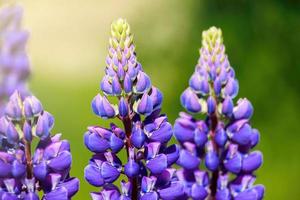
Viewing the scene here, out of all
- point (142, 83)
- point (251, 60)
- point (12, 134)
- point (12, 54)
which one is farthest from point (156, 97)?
point (251, 60)

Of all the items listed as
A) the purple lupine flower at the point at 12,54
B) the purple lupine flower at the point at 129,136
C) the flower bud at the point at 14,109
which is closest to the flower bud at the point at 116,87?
the purple lupine flower at the point at 129,136

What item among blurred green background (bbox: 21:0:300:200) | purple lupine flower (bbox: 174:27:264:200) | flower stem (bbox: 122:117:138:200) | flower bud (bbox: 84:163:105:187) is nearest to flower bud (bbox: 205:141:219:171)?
purple lupine flower (bbox: 174:27:264:200)

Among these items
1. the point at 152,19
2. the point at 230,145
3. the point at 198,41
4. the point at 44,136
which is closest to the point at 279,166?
the point at 198,41

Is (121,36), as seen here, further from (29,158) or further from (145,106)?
(29,158)

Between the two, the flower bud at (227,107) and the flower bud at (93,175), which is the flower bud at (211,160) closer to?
the flower bud at (227,107)

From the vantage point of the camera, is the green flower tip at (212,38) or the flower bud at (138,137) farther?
the green flower tip at (212,38)

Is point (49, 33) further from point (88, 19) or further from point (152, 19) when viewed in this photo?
point (152, 19)

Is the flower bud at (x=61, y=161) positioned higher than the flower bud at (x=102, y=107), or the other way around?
the flower bud at (x=102, y=107)
